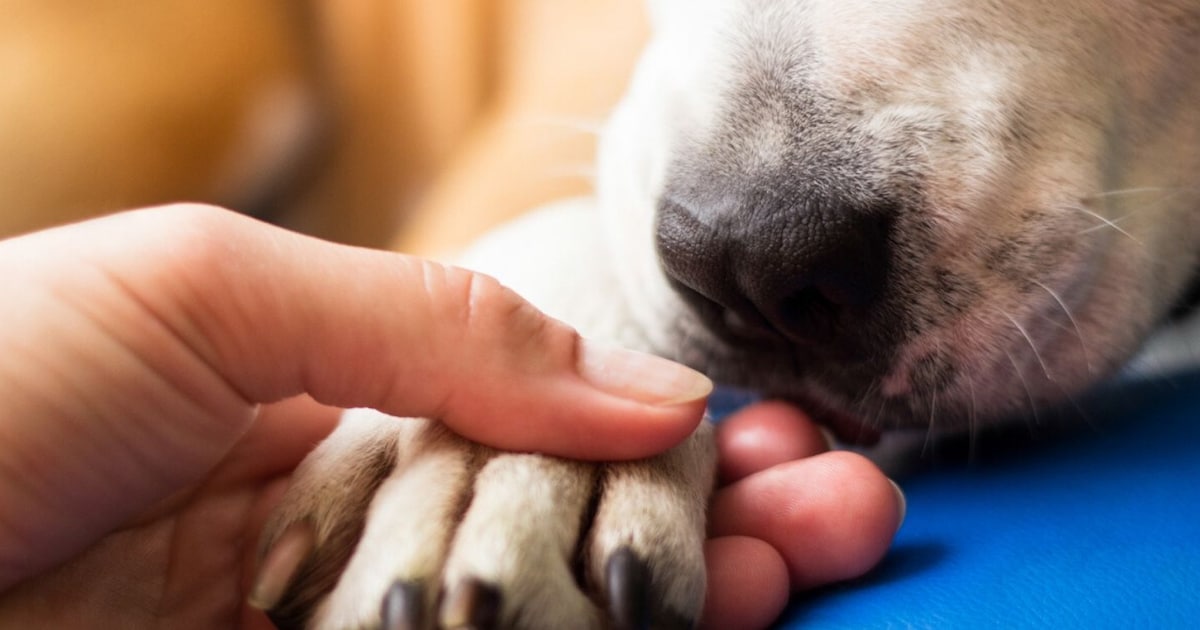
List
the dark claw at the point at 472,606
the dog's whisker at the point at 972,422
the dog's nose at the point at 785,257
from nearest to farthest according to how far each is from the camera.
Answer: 1. the dark claw at the point at 472,606
2. the dog's nose at the point at 785,257
3. the dog's whisker at the point at 972,422

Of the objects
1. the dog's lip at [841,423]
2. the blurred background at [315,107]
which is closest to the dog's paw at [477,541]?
the dog's lip at [841,423]

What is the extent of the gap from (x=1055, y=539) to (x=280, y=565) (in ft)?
1.76

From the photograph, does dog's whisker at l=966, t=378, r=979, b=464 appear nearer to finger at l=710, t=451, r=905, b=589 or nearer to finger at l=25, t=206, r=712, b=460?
finger at l=710, t=451, r=905, b=589

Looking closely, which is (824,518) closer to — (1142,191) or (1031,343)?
(1031,343)

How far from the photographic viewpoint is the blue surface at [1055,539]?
69cm

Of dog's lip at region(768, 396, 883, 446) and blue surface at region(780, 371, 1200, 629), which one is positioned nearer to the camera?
blue surface at region(780, 371, 1200, 629)

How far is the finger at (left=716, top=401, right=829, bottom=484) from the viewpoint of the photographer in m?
0.91

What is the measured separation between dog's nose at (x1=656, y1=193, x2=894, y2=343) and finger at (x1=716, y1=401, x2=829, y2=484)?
0.08 m

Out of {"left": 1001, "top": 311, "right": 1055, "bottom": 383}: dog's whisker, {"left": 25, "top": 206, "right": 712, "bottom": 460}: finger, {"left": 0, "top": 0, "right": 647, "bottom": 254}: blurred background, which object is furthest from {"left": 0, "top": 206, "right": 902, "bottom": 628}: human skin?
{"left": 0, "top": 0, "right": 647, "bottom": 254}: blurred background

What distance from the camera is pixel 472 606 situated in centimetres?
59

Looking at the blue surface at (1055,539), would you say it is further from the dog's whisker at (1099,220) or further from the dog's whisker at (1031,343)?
the dog's whisker at (1099,220)

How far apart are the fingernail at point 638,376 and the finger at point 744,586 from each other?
0.11 m

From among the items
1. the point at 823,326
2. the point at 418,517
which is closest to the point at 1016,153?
the point at 823,326

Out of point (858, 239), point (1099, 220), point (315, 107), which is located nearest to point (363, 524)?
point (858, 239)
